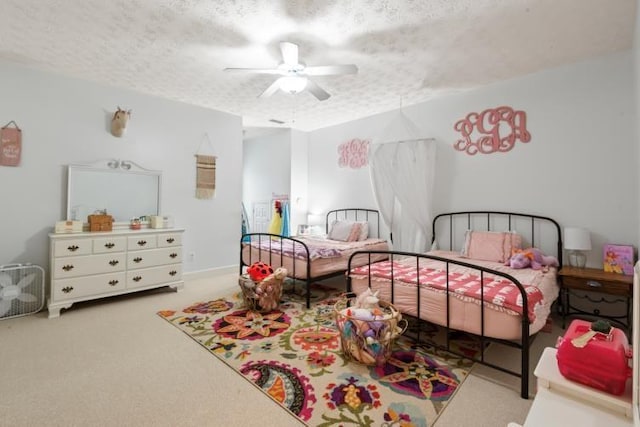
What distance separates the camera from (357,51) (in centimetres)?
299

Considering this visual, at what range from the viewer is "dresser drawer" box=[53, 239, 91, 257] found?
3.24 meters

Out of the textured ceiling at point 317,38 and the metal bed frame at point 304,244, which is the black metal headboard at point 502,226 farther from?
the textured ceiling at point 317,38

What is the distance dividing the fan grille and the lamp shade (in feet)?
18.3

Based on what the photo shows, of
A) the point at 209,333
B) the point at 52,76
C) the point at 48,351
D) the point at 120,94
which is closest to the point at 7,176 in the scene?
the point at 52,76

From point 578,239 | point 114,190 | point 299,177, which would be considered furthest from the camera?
point 299,177

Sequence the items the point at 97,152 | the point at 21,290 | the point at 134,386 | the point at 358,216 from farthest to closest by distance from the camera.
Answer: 1. the point at 358,216
2. the point at 97,152
3. the point at 21,290
4. the point at 134,386

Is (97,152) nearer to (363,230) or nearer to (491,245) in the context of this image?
(363,230)

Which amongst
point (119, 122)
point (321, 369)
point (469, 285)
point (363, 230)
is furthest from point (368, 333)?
point (119, 122)

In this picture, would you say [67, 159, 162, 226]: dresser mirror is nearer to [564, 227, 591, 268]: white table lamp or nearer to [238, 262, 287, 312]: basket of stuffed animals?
[238, 262, 287, 312]: basket of stuffed animals

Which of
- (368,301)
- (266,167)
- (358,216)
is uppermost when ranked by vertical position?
(266,167)

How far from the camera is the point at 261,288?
3230 mm

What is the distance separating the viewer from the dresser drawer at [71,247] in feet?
10.6

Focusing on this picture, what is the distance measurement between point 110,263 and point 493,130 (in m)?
4.93

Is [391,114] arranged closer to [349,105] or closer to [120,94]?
[349,105]
